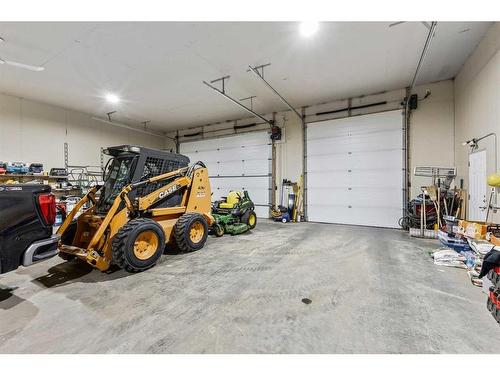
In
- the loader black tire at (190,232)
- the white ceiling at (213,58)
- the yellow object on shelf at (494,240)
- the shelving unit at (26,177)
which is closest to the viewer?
→ the yellow object on shelf at (494,240)

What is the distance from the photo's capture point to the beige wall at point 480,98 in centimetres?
386

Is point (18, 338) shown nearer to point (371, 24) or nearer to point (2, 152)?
point (371, 24)

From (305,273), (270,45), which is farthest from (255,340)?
(270,45)

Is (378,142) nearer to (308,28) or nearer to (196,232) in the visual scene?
(308,28)

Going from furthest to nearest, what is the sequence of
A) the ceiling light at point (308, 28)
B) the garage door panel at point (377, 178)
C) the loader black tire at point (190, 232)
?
the garage door panel at point (377, 178) → the loader black tire at point (190, 232) → the ceiling light at point (308, 28)

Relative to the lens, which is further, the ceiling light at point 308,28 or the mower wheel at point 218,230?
the mower wheel at point 218,230

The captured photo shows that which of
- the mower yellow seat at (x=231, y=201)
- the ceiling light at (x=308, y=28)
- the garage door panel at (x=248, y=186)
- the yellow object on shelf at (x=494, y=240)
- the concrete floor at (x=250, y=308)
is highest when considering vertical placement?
the ceiling light at (x=308, y=28)

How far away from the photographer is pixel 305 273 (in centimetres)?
324

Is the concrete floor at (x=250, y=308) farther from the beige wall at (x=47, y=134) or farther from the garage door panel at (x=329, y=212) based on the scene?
the beige wall at (x=47, y=134)

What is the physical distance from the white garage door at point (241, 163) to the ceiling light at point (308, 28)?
506 cm

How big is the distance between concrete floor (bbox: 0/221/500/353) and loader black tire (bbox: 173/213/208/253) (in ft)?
1.16

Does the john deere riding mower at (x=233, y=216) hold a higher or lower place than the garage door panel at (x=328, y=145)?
lower

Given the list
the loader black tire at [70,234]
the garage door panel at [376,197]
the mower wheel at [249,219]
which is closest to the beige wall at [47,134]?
the loader black tire at [70,234]

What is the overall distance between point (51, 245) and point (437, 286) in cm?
472
